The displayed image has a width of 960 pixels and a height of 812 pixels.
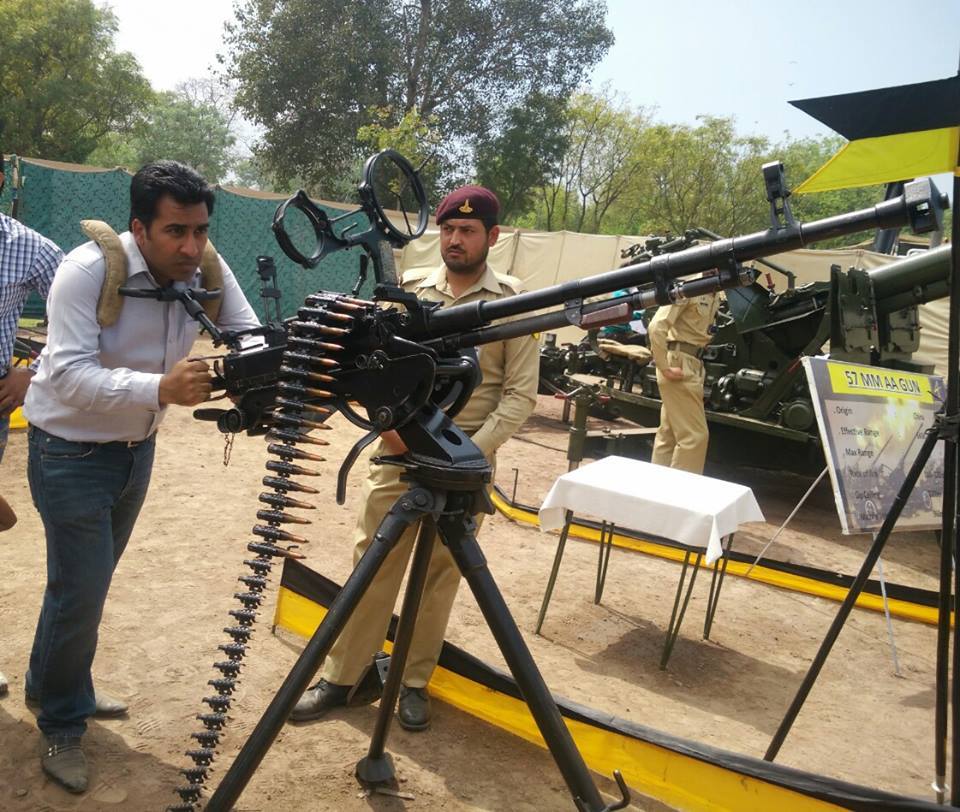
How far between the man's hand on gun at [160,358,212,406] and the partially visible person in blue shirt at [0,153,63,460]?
1.02m

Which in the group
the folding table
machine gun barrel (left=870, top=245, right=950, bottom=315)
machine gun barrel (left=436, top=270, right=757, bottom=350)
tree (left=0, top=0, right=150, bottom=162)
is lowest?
the folding table

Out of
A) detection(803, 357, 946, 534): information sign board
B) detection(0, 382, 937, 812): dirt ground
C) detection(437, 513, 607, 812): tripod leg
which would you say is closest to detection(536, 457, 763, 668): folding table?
detection(0, 382, 937, 812): dirt ground

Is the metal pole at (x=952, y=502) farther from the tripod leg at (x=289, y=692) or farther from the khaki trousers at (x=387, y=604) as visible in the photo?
the tripod leg at (x=289, y=692)

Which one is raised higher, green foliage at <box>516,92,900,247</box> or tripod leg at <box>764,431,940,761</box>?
green foliage at <box>516,92,900,247</box>

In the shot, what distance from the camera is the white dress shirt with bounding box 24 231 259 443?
2.56 meters

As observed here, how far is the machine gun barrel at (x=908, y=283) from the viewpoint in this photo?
7055 millimetres

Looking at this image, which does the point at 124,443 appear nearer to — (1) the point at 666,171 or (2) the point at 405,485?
(2) the point at 405,485

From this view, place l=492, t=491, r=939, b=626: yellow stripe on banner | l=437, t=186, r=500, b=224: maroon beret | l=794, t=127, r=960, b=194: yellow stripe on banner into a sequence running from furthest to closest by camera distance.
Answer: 1. l=492, t=491, r=939, b=626: yellow stripe on banner
2. l=437, t=186, r=500, b=224: maroon beret
3. l=794, t=127, r=960, b=194: yellow stripe on banner

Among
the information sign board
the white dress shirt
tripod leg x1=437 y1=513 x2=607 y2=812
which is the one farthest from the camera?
the information sign board

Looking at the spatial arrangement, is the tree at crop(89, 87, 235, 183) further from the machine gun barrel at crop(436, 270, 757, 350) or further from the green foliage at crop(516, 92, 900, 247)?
the machine gun barrel at crop(436, 270, 757, 350)

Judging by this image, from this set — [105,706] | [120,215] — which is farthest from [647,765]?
[120,215]

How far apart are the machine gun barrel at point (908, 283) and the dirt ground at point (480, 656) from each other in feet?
7.00

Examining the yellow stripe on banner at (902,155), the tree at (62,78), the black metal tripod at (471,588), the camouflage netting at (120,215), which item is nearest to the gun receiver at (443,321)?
the black metal tripod at (471,588)

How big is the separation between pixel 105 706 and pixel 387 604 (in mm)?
1138
